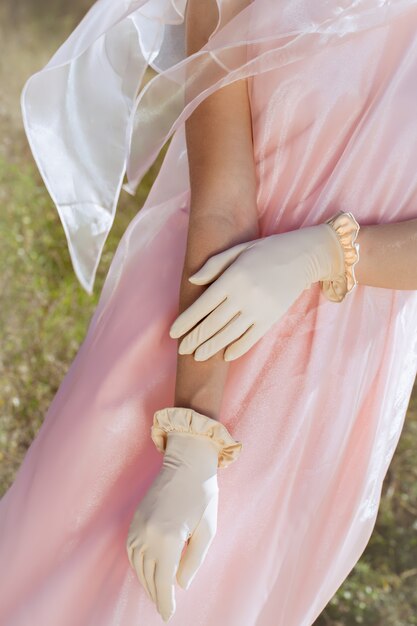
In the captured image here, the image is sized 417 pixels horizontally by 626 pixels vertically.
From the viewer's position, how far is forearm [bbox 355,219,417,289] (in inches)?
32.9

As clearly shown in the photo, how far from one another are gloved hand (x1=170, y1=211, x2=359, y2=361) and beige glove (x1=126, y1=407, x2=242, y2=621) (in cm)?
6

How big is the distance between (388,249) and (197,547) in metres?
0.31

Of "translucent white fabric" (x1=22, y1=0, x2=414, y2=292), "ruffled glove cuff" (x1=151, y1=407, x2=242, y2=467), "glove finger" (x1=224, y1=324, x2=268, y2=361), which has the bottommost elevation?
"ruffled glove cuff" (x1=151, y1=407, x2=242, y2=467)

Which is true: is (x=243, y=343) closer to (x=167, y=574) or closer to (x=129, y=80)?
(x=167, y=574)

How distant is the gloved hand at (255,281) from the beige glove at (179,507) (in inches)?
2.6

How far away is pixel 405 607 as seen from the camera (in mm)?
2217

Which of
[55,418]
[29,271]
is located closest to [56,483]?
[55,418]

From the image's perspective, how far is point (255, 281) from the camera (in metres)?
0.81

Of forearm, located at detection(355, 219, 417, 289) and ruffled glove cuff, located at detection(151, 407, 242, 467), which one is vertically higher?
forearm, located at detection(355, 219, 417, 289)

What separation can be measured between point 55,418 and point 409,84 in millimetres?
470

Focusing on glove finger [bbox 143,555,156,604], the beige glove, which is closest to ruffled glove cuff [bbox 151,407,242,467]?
the beige glove

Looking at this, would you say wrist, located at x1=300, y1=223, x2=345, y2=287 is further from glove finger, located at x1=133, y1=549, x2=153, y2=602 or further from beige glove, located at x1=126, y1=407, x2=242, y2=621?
glove finger, located at x1=133, y1=549, x2=153, y2=602

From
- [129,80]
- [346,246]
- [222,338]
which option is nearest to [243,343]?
[222,338]

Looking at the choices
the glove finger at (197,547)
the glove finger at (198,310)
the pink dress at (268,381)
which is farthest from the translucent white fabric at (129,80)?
the glove finger at (197,547)
